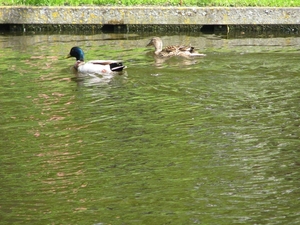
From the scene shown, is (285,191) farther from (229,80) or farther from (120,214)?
(229,80)

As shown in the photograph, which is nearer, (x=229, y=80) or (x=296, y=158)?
(x=296, y=158)

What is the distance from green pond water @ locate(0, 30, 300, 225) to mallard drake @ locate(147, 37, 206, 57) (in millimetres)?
160

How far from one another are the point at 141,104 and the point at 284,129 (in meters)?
2.14

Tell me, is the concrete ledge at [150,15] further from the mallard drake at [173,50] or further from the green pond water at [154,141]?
the green pond water at [154,141]

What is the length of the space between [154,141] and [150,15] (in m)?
7.75

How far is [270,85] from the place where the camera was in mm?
10898

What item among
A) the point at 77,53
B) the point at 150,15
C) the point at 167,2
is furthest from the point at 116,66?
the point at 167,2

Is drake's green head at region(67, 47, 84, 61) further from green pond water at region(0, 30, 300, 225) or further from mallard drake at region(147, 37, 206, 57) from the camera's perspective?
mallard drake at region(147, 37, 206, 57)

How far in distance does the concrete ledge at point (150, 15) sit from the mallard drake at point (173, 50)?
1795mm

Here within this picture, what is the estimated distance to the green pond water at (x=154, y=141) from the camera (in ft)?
20.8

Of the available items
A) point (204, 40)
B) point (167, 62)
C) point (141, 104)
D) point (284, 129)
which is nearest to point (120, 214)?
point (284, 129)

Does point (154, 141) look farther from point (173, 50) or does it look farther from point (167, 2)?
point (167, 2)

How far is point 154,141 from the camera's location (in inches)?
324

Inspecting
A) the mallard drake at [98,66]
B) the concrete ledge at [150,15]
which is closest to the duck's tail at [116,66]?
the mallard drake at [98,66]
